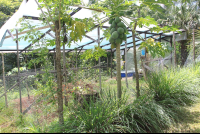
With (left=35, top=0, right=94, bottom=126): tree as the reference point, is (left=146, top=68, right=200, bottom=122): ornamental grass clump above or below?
below

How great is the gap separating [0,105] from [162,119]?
5326 mm

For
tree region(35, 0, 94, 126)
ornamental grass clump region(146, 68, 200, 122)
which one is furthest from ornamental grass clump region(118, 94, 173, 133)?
tree region(35, 0, 94, 126)

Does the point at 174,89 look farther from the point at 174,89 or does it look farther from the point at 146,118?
the point at 146,118

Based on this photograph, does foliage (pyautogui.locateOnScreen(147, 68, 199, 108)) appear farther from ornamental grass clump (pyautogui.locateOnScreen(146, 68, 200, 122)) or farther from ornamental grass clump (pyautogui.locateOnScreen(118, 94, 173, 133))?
ornamental grass clump (pyautogui.locateOnScreen(118, 94, 173, 133))

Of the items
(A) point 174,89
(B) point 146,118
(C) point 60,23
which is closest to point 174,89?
(A) point 174,89

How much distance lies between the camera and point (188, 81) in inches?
182

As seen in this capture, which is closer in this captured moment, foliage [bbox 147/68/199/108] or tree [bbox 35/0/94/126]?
tree [bbox 35/0/94/126]

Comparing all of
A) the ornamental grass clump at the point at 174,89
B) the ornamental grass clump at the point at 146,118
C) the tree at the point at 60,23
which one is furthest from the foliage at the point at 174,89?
the tree at the point at 60,23

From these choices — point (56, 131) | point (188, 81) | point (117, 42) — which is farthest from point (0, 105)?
point (188, 81)

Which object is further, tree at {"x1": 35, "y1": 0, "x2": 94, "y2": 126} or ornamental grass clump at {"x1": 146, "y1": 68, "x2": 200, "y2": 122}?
ornamental grass clump at {"x1": 146, "y1": 68, "x2": 200, "y2": 122}

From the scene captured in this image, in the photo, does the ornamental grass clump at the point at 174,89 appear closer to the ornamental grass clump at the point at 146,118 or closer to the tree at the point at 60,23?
A: the ornamental grass clump at the point at 146,118


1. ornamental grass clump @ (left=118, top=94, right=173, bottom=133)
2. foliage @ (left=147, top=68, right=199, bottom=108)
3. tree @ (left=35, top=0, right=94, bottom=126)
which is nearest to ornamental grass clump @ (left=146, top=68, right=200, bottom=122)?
foliage @ (left=147, top=68, right=199, bottom=108)

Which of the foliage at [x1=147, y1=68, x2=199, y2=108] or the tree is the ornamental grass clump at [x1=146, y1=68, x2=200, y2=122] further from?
the tree

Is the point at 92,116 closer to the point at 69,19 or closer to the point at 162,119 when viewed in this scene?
the point at 162,119
